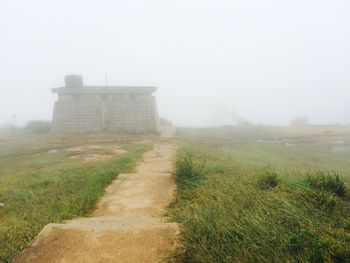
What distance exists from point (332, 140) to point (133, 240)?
2602 centimetres

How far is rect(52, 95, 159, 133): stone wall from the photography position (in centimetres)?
2850

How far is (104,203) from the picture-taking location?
659 cm

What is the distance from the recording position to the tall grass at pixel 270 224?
3.56m

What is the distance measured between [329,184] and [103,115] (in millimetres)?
24631

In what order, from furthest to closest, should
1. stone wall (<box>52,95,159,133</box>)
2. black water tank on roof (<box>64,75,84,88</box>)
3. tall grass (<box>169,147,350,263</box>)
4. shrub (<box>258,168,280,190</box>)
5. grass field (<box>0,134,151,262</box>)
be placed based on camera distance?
black water tank on roof (<box>64,75,84,88</box>) → stone wall (<box>52,95,159,133</box>) → shrub (<box>258,168,280,190</box>) → grass field (<box>0,134,151,262</box>) → tall grass (<box>169,147,350,263</box>)

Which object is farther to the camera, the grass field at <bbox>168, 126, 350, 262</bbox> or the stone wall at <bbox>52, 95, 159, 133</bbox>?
the stone wall at <bbox>52, 95, 159, 133</bbox>

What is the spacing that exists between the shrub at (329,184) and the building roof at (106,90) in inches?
953

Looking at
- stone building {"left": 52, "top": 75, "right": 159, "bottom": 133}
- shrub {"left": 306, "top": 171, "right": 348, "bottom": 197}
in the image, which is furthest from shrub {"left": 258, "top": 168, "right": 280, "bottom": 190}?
stone building {"left": 52, "top": 75, "right": 159, "bottom": 133}

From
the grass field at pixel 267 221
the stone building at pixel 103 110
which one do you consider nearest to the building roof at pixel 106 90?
the stone building at pixel 103 110

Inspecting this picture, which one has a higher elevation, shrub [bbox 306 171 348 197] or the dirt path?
shrub [bbox 306 171 348 197]

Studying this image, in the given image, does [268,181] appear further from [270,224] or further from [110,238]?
[110,238]

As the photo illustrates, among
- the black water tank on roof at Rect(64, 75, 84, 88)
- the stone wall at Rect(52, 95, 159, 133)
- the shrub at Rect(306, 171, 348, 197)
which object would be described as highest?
the black water tank on roof at Rect(64, 75, 84, 88)

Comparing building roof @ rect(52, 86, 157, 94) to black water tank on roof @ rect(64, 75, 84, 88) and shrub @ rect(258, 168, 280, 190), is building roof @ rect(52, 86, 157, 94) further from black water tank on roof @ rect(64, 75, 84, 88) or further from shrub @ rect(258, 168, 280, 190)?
shrub @ rect(258, 168, 280, 190)

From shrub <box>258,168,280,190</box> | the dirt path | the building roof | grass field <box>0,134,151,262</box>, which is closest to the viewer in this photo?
the dirt path
